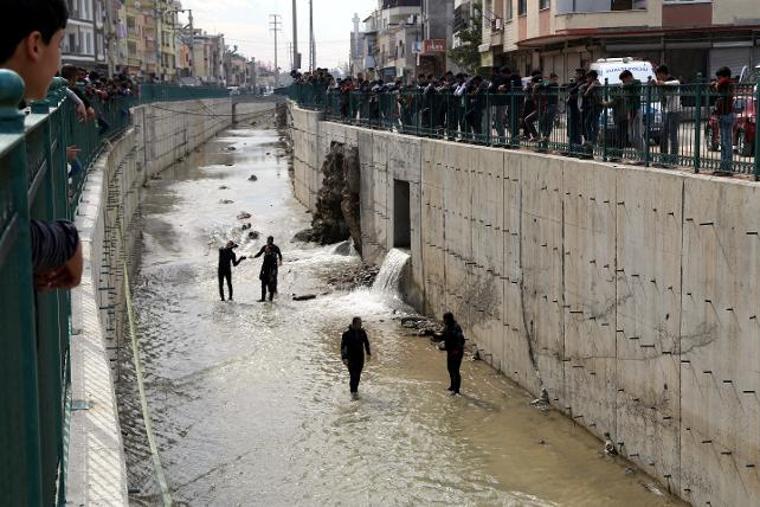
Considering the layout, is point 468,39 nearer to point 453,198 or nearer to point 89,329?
point 453,198

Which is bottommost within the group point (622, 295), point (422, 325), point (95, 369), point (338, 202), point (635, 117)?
point (422, 325)

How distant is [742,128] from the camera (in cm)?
1128

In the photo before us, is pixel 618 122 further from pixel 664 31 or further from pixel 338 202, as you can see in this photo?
pixel 664 31

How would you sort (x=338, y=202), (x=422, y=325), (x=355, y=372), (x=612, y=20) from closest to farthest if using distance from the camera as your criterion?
(x=355, y=372), (x=422, y=325), (x=338, y=202), (x=612, y=20)

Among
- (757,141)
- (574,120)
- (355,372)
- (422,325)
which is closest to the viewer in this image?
(757,141)

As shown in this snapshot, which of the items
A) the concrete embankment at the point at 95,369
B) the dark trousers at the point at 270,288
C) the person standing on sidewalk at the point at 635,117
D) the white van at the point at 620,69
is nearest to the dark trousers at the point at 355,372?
the concrete embankment at the point at 95,369

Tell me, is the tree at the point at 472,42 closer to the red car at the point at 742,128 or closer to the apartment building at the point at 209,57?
the red car at the point at 742,128

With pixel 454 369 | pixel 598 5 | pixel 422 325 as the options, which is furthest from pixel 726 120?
pixel 598 5

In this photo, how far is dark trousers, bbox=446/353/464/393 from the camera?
51.2 feet

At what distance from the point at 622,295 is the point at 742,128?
8.30 ft

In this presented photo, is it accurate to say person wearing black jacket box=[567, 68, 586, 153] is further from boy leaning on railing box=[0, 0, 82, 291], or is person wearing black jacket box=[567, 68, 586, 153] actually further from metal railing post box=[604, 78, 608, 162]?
boy leaning on railing box=[0, 0, 82, 291]

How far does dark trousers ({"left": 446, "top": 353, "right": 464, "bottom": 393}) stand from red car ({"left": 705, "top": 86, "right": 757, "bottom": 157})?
547cm

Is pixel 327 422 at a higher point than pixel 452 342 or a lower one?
lower

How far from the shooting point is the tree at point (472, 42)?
165 feet
